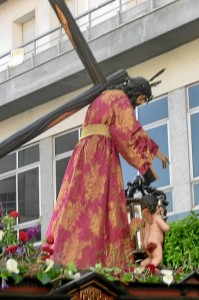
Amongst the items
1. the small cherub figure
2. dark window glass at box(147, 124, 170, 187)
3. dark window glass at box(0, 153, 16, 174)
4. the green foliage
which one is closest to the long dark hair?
the small cherub figure

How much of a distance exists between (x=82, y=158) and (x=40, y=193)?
1410 cm

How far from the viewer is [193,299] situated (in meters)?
8.99

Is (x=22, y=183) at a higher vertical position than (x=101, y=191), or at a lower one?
higher

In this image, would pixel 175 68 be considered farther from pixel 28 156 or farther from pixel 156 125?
pixel 28 156

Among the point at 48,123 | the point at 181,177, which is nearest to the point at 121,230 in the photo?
the point at 48,123

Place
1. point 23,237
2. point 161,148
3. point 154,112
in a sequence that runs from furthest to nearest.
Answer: point 154,112 → point 161,148 → point 23,237

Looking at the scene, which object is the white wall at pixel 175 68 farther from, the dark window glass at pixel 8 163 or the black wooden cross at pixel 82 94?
the black wooden cross at pixel 82 94

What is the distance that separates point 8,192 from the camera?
2769cm

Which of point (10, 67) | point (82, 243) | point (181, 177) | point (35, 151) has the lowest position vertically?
point (82, 243)

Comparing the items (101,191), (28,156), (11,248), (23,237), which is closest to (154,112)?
(28,156)

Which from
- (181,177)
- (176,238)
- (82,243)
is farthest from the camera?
(181,177)

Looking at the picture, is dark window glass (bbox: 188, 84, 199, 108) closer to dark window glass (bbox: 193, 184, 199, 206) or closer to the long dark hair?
dark window glass (bbox: 193, 184, 199, 206)

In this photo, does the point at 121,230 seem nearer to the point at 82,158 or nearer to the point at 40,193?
the point at 82,158

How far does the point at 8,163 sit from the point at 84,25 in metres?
4.27
